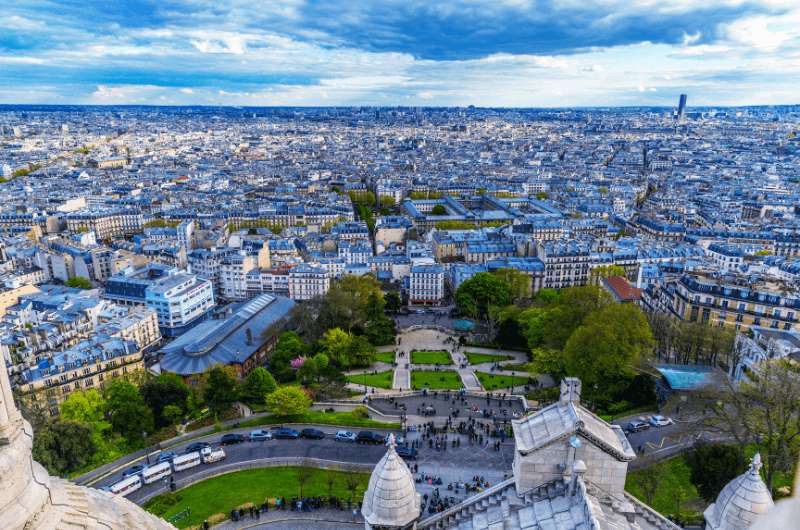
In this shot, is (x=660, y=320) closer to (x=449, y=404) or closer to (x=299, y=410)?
Answer: (x=449, y=404)

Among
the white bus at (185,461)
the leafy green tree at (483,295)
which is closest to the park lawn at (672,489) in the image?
the white bus at (185,461)

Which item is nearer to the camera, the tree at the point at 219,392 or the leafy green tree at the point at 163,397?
the leafy green tree at the point at 163,397

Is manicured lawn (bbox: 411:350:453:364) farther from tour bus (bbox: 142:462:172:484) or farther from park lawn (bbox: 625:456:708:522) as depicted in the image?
tour bus (bbox: 142:462:172:484)

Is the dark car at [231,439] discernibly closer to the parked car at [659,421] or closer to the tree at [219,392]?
the tree at [219,392]

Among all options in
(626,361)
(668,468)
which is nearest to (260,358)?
(626,361)

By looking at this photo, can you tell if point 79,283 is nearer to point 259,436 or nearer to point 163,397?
point 163,397

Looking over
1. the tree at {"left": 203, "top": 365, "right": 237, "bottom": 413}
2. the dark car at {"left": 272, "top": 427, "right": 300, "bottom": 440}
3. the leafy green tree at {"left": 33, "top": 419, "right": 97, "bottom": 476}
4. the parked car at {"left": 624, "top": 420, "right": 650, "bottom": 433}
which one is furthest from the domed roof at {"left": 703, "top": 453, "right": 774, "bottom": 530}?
the leafy green tree at {"left": 33, "top": 419, "right": 97, "bottom": 476}
